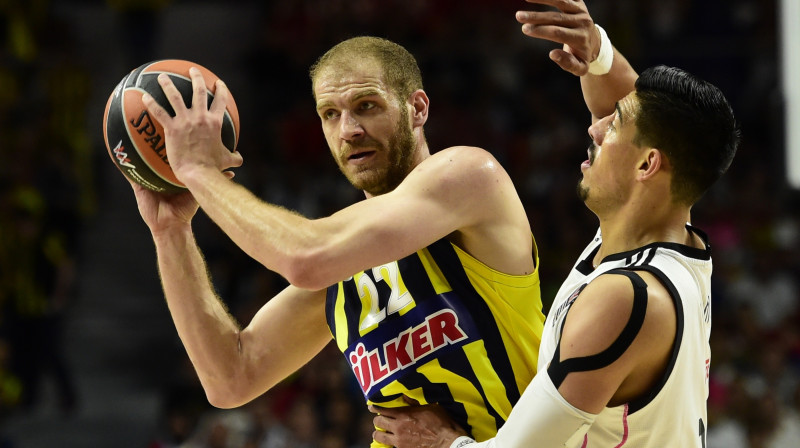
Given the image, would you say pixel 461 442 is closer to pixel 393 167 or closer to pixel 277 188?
pixel 393 167

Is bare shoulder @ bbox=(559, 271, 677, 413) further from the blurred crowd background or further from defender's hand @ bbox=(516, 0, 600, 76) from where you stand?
the blurred crowd background

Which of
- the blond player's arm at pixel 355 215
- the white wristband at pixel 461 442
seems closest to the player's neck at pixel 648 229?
the blond player's arm at pixel 355 215

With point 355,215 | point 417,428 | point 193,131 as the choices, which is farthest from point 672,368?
point 193,131

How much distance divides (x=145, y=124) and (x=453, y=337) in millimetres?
1333

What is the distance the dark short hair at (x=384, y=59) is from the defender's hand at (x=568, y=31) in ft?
1.85

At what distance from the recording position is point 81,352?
11070mm

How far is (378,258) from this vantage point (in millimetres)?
3088

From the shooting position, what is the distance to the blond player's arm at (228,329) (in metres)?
3.88

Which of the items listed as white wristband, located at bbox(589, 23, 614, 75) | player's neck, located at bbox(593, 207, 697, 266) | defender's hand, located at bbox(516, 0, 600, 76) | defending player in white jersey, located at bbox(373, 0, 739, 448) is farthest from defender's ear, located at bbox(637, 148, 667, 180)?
white wristband, located at bbox(589, 23, 614, 75)

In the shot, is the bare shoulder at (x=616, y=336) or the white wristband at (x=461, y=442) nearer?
the bare shoulder at (x=616, y=336)

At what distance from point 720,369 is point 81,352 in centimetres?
693

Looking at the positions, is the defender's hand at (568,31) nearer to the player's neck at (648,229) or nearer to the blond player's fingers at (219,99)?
the player's neck at (648,229)

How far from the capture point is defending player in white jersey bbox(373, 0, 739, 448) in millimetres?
2736

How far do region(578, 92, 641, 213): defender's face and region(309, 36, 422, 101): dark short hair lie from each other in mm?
880
